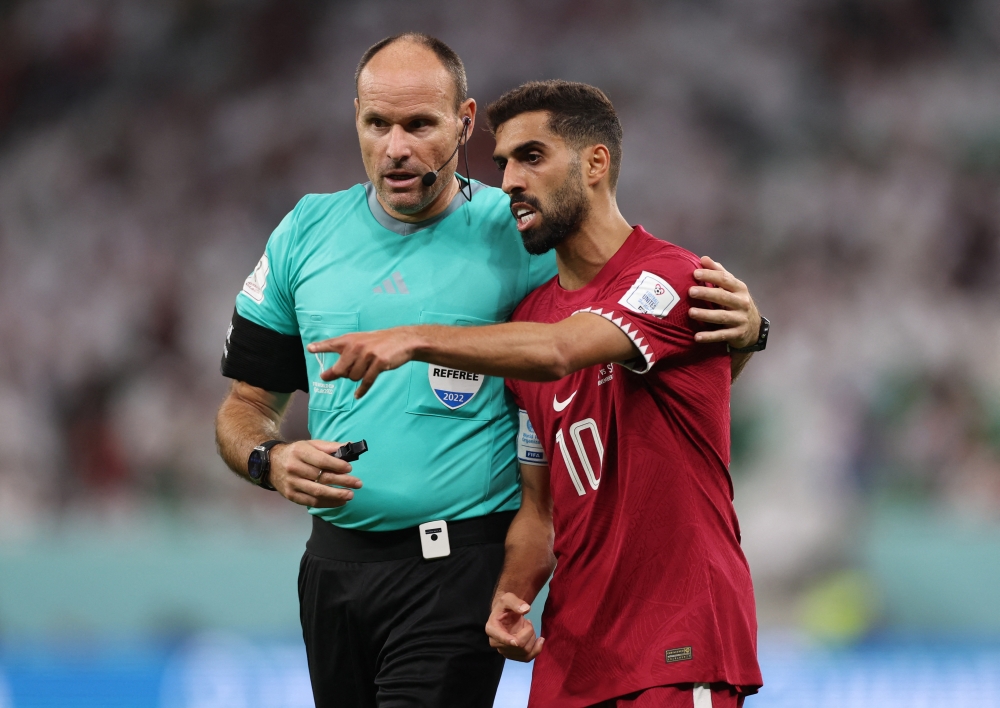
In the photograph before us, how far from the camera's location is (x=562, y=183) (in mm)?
2908

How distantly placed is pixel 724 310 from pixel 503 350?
661 mm

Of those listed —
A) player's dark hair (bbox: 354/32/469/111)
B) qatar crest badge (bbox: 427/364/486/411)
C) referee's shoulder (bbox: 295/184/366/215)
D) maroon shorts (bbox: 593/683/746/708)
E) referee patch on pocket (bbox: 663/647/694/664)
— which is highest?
player's dark hair (bbox: 354/32/469/111)

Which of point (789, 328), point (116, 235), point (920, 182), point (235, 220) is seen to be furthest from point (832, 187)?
point (116, 235)

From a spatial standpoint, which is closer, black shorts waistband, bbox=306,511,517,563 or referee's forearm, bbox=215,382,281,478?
black shorts waistband, bbox=306,511,517,563

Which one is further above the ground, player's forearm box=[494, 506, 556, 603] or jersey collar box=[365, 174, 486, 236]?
jersey collar box=[365, 174, 486, 236]

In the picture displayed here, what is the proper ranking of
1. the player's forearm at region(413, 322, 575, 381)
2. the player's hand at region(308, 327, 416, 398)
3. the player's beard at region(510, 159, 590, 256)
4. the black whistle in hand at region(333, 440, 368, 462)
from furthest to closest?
the player's beard at region(510, 159, 590, 256) < the black whistle in hand at region(333, 440, 368, 462) < the player's forearm at region(413, 322, 575, 381) < the player's hand at region(308, 327, 416, 398)

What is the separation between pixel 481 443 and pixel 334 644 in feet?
2.17

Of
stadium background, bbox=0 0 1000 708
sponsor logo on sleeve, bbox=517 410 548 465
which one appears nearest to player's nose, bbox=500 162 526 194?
sponsor logo on sleeve, bbox=517 410 548 465

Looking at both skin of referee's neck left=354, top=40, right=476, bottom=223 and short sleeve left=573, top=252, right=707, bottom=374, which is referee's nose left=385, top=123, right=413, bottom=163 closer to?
skin of referee's neck left=354, top=40, right=476, bottom=223

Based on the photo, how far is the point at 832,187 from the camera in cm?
818

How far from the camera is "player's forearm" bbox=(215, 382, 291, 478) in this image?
303 cm

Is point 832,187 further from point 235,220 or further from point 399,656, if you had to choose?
point 399,656

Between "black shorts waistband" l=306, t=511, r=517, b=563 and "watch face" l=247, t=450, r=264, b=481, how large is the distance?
25 centimetres

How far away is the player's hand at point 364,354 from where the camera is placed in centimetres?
215
